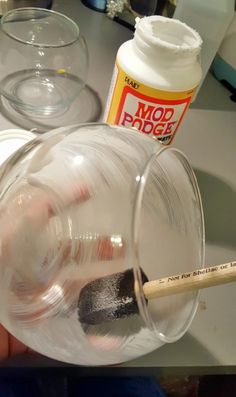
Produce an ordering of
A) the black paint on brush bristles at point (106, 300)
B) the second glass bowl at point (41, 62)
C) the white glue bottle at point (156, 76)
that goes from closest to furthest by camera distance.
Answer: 1. the black paint on brush bristles at point (106, 300)
2. the white glue bottle at point (156, 76)
3. the second glass bowl at point (41, 62)

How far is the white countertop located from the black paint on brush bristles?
107 millimetres

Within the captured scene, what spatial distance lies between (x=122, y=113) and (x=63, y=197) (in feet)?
0.55

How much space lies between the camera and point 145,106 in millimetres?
495

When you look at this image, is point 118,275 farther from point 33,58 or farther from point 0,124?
point 33,58

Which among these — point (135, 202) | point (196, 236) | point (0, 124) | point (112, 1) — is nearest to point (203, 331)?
point (196, 236)

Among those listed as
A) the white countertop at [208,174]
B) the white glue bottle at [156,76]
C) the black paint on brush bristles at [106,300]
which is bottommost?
the white countertop at [208,174]

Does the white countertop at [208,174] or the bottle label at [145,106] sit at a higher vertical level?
the bottle label at [145,106]

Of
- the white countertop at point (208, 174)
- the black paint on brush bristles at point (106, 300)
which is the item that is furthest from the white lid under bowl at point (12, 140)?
the black paint on brush bristles at point (106, 300)


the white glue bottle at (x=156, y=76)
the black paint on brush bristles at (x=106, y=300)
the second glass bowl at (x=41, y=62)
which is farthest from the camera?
the second glass bowl at (x=41, y=62)

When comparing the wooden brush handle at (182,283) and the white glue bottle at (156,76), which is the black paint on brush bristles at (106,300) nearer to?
the wooden brush handle at (182,283)

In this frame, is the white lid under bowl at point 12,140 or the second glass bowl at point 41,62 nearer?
the white lid under bowl at point 12,140

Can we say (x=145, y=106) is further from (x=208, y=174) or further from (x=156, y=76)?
(x=208, y=174)

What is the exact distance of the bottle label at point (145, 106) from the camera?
49cm

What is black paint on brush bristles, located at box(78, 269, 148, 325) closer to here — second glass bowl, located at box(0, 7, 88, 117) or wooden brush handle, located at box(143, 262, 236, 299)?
wooden brush handle, located at box(143, 262, 236, 299)
